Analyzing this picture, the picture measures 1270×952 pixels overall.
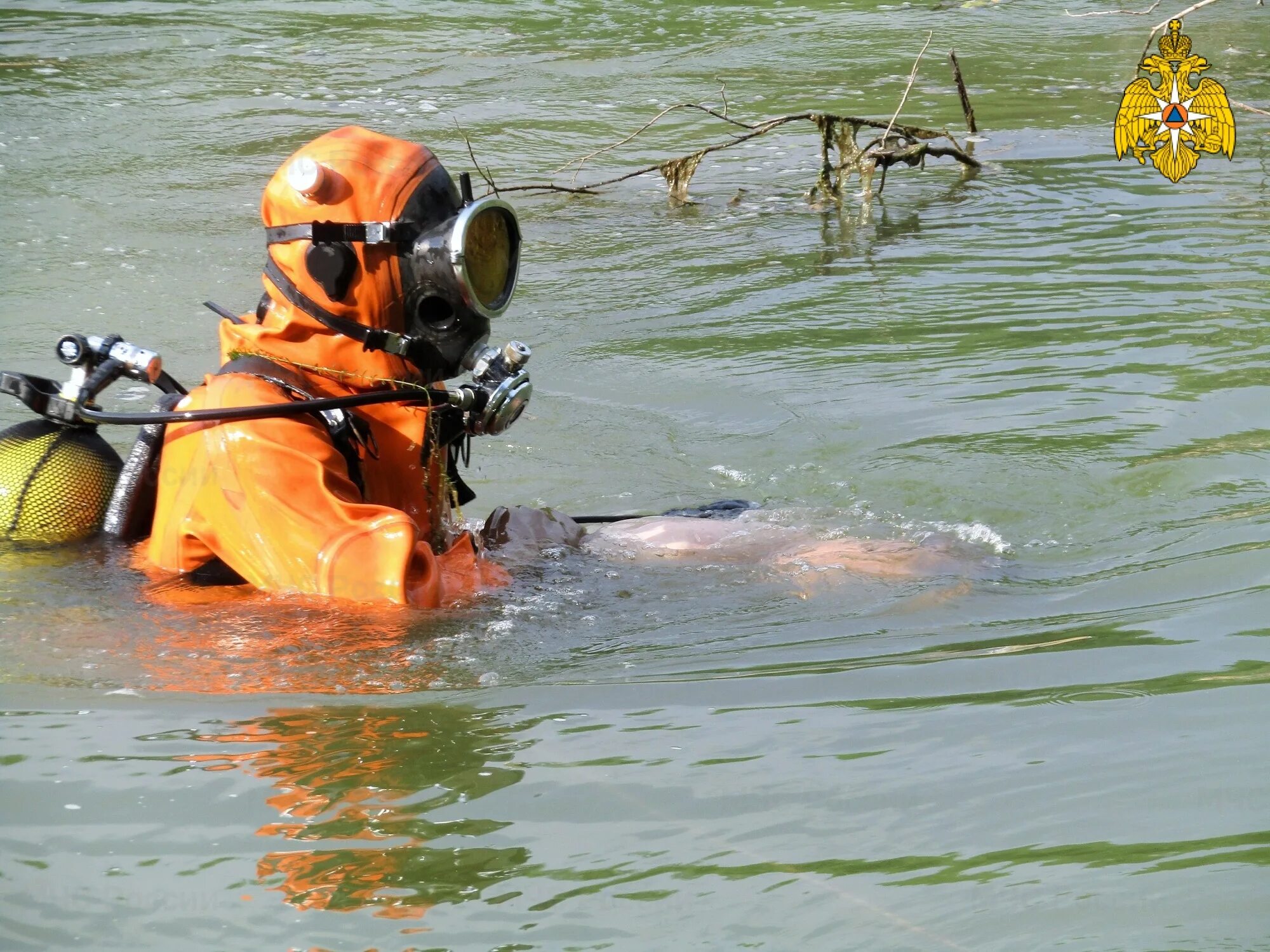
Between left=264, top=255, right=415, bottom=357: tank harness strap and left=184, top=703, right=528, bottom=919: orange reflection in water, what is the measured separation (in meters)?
0.78

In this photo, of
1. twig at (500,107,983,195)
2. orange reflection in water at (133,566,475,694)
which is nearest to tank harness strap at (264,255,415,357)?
orange reflection in water at (133,566,475,694)

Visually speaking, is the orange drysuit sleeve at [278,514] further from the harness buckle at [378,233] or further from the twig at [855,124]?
the twig at [855,124]

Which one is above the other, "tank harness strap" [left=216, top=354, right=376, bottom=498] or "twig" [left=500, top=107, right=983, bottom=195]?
"twig" [left=500, top=107, right=983, bottom=195]

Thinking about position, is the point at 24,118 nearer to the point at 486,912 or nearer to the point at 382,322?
the point at 382,322

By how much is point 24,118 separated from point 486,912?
Answer: 32.4 ft

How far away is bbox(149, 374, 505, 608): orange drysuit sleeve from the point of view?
9.61 ft

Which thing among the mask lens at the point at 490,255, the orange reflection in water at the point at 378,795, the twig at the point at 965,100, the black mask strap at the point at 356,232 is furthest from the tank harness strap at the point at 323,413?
the twig at the point at 965,100

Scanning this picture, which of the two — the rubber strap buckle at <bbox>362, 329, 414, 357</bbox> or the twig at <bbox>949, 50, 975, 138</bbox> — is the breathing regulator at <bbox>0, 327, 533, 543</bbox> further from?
the twig at <bbox>949, 50, 975, 138</bbox>

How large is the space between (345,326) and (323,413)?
0.20 metres

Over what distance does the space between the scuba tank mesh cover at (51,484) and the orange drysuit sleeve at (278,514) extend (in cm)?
32

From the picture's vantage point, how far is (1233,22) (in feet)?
43.0

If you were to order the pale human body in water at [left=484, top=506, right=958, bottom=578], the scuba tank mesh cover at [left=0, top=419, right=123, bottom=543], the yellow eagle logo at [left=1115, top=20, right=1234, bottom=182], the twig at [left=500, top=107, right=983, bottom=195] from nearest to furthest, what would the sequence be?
1. the scuba tank mesh cover at [left=0, top=419, right=123, bottom=543]
2. the pale human body in water at [left=484, top=506, right=958, bottom=578]
3. the twig at [left=500, top=107, right=983, bottom=195]
4. the yellow eagle logo at [left=1115, top=20, right=1234, bottom=182]

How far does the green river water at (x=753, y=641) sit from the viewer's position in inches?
87.3

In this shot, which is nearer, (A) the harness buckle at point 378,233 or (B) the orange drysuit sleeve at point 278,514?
(B) the orange drysuit sleeve at point 278,514
